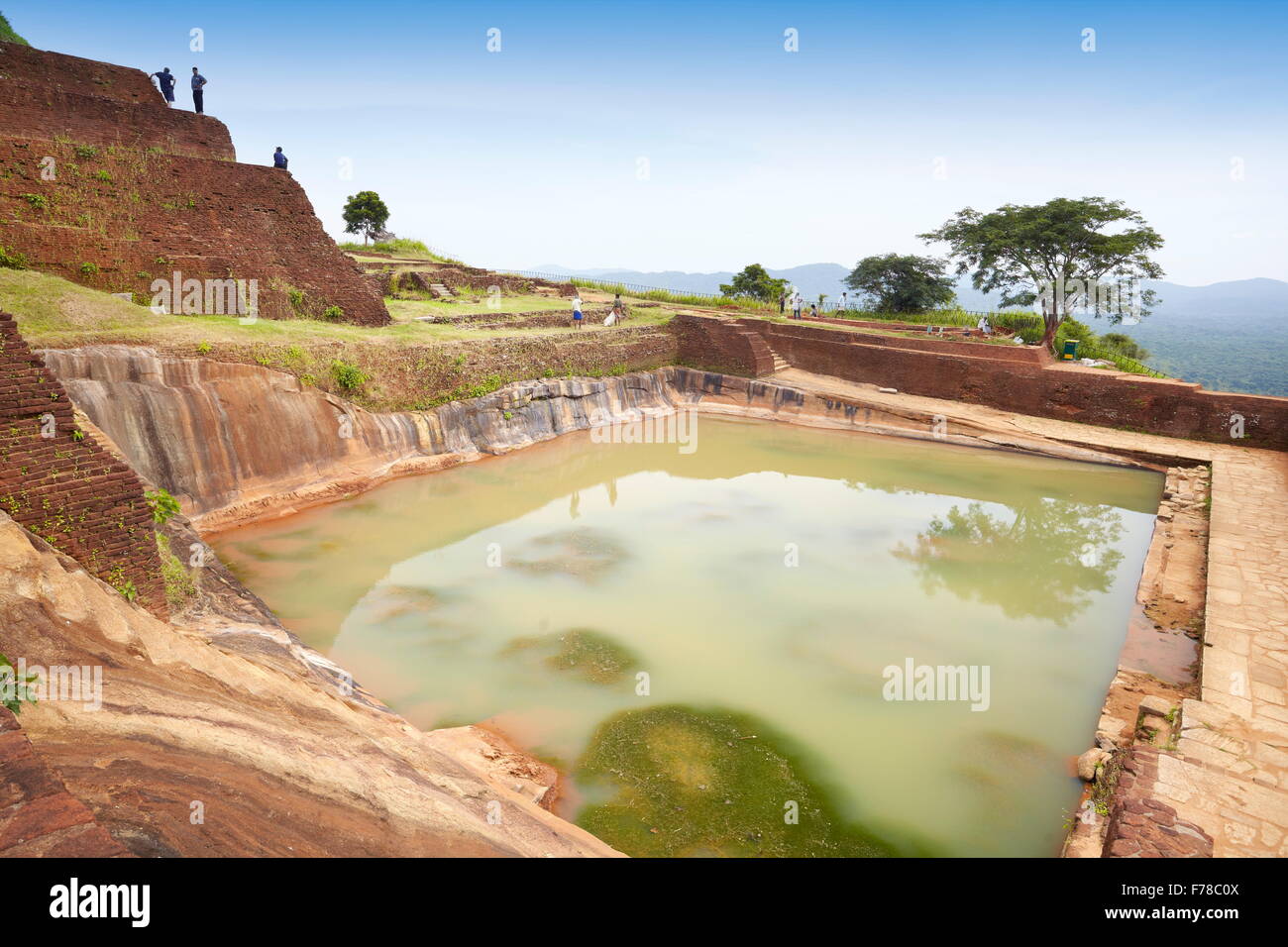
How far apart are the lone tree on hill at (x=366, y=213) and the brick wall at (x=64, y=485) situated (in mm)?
31202

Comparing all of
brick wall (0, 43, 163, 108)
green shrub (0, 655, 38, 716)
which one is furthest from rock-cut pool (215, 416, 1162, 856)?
brick wall (0, 43, 163, 108)

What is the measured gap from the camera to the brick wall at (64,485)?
4.92 meters

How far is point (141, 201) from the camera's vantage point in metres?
12.4

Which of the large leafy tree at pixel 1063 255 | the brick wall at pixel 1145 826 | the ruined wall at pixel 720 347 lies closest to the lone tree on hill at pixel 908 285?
the large leafy tree at pixel 1063 255

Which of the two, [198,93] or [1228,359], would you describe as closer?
[198,93]

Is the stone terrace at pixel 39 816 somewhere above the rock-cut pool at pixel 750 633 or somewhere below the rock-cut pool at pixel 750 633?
above

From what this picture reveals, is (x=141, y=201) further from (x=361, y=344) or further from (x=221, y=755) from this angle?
(x=221, y=755)

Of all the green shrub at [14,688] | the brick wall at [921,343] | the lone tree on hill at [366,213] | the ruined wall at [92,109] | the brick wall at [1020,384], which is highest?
the lone tree on hill at [366,213]

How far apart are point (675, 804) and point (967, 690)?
3434mm

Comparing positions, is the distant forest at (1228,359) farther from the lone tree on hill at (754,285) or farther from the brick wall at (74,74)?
the brick wall at (74,74)

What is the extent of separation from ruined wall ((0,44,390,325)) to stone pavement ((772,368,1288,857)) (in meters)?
15.0

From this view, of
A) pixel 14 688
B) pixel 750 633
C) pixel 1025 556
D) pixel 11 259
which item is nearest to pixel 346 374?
pixel 11 259

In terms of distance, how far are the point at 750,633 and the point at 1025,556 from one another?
518 cm

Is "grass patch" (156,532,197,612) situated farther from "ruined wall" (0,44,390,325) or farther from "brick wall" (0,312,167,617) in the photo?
"ruined wall" (0,44,390,325)
